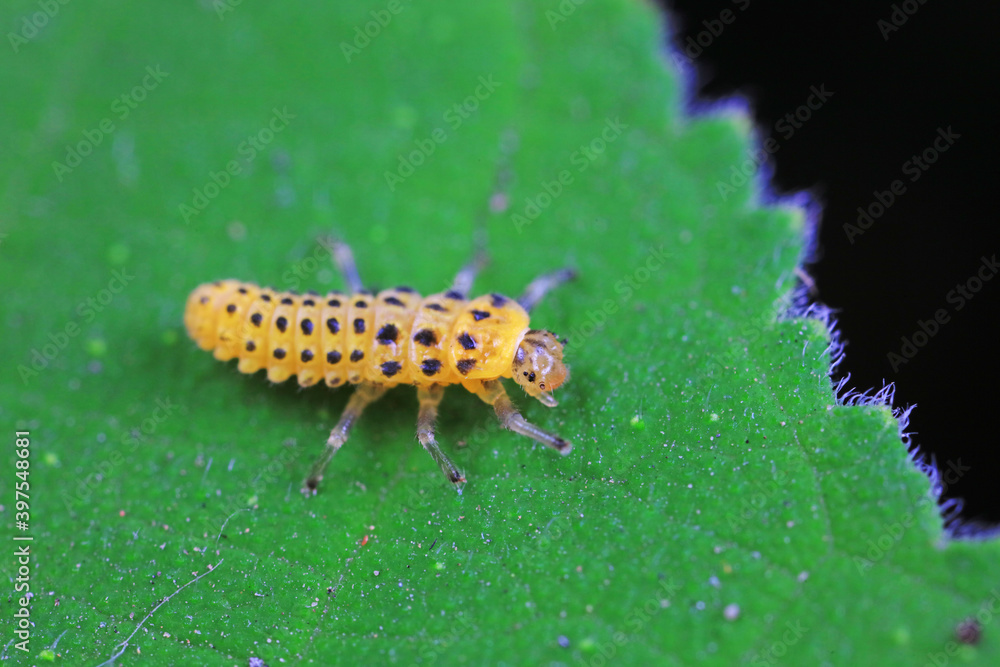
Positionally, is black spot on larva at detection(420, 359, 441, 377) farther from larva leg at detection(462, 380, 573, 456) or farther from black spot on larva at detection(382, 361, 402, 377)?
larva leg at detection(462, 380, 573, 456)

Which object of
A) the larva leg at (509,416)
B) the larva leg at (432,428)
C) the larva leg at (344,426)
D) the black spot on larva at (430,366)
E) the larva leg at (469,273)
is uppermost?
the larva leg at (469,273)

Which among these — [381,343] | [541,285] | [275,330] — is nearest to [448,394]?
[381,343]

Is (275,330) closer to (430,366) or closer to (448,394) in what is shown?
(430,366)

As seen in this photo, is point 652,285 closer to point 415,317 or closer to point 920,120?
point 415,317

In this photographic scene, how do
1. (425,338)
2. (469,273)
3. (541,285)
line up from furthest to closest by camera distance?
1. (469,273)
2. (541,285)
3. (425,338)

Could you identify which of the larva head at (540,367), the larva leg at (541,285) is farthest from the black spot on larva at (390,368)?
the larva leg at (541,285)

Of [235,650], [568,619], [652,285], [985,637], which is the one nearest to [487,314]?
[652,285]

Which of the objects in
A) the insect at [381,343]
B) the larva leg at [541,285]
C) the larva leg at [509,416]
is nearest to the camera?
the larva leg at [509,416]

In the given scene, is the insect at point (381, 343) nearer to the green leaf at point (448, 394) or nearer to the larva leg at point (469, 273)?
the green leaf at point (448, 394)
